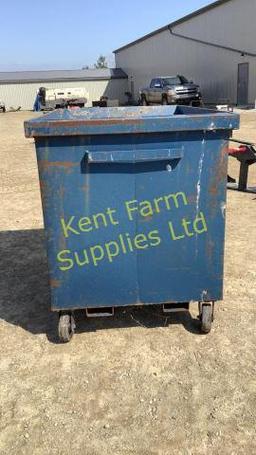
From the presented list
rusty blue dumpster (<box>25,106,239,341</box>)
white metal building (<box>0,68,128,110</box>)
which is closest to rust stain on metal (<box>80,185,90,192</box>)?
rusty blue dumpster (<box>25,106,239,341</box>)

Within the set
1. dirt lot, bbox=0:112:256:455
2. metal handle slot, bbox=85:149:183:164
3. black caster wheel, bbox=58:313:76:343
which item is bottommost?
dirt lot, bbox=0:112:256:455

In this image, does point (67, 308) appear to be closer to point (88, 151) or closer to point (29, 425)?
point (29, 425)

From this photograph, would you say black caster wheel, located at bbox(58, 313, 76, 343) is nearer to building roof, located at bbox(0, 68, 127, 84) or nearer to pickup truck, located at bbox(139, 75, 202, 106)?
pickup truck, located at bbox(139, 75, 202, 106)

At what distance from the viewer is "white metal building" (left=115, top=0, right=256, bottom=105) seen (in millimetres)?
24406

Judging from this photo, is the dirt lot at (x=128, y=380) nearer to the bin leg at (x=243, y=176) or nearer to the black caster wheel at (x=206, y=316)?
the black caster wheel at (x=206, y=316)

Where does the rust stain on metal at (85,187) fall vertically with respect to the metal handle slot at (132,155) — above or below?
below

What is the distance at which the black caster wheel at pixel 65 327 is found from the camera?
10.8ft

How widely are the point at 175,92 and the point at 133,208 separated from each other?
2119 centimetres

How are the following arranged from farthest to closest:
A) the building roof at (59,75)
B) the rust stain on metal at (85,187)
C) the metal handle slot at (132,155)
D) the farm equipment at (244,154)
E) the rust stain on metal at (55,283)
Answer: the building roof at (59,75), the farm equipment at (244,154), the rust stain on metal at (55,283), the rust stain on metal at (85,187), the metal handle slot at (132,155)

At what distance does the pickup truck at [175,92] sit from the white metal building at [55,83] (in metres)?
19.0

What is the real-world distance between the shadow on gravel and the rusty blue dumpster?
276mm

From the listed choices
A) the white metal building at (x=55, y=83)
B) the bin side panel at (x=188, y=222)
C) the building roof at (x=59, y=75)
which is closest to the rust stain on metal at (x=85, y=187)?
the bin side panel at (x=188, y=222)

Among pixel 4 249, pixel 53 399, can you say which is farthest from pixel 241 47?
pixel 53 399

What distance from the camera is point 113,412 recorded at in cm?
270
